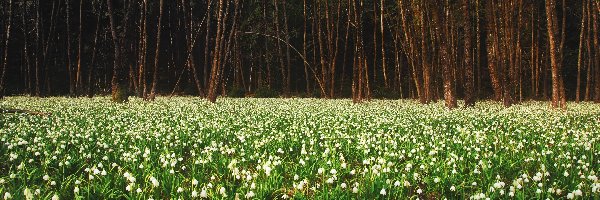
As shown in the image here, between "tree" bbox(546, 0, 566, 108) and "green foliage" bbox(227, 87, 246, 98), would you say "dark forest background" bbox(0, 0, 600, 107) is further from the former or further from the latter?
"tree" bbox(546, 0, 566, 108)

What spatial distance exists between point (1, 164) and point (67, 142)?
2.14 meters

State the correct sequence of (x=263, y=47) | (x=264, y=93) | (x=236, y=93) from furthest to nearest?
(x=263, y=47)
(x=236, y=93)
(x=264, y=93)

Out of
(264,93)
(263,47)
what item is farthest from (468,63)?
(263,47)

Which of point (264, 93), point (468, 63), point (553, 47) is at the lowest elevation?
point (264, 93)

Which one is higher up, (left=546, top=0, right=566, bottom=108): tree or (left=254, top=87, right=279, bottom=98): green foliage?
(left=546, top=0, right=566, bottom=108): tree

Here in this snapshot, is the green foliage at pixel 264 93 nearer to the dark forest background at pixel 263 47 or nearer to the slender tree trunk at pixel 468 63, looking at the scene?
the dark forest background at pixel 263 47

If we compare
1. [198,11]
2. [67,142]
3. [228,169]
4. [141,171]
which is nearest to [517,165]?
[228,169]

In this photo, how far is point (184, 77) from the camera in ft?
194

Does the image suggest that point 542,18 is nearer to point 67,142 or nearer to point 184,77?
point 184,77

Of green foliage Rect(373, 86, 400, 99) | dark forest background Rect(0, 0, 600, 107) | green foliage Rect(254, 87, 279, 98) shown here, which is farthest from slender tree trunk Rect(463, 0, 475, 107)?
green foliage Rect(254, 87, 279, 98)

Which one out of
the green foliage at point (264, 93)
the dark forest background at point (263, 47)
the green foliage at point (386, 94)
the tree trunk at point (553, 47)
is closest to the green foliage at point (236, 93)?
the dark forest background at point (263, 47)

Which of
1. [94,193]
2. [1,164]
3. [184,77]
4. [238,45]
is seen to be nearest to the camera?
[94,193]

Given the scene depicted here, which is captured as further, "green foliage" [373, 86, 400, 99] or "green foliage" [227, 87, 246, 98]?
"green foliage" [373, 86, 400, 99]

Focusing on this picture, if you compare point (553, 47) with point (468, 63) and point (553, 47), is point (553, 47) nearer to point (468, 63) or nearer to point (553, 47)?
point (553, 47)
